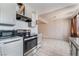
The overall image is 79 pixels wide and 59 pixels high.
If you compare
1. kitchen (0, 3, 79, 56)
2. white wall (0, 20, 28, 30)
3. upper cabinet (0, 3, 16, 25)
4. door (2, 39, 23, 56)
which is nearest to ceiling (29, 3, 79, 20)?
kitchen (0, 3, 79, 56)

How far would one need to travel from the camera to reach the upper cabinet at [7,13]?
2718 millimetres

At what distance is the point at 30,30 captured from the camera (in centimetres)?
505

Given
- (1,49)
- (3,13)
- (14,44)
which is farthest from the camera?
(3,13)

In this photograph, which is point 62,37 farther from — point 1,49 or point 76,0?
point 1,49

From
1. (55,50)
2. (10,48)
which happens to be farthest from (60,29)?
(10,48)

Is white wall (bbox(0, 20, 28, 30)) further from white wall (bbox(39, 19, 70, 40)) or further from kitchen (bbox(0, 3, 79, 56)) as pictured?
white wall (bbox(39, 19, 70, 40))

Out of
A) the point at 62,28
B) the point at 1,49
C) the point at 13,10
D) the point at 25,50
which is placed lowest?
the point at 25,50

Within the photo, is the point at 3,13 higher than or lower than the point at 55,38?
higher

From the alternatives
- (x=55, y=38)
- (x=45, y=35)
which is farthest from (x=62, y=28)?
(x=45, y=35)

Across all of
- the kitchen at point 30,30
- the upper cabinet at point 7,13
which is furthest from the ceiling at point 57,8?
the upper cabinet at point 7,13

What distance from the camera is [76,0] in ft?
7.36

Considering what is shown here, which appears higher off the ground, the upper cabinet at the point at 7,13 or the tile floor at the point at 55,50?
the upper cabinet at the point at 7,13

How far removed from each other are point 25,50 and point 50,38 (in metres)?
4.44

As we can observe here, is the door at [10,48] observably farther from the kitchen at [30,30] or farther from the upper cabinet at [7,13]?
the upper cabinet at [7,13]
